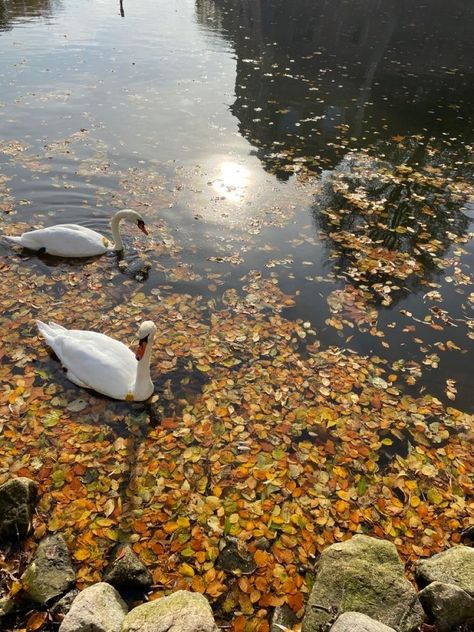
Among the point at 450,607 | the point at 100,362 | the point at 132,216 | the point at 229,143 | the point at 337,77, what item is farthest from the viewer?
the point at 337,77

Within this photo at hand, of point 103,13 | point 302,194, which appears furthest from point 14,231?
point 103,13

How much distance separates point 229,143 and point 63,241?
8.79m

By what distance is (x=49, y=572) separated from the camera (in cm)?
445

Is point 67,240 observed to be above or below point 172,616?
above

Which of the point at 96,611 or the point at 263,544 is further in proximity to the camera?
the point at 263,544

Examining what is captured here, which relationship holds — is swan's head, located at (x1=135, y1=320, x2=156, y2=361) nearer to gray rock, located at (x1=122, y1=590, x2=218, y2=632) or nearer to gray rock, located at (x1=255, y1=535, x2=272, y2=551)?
gray rock, located at (x1=255, y1=535, x2=272, y2=551)

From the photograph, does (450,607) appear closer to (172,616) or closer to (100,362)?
(172,616)

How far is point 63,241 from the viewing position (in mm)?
9023

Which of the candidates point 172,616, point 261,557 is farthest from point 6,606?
point 261,557

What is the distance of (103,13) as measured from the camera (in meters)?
36.4

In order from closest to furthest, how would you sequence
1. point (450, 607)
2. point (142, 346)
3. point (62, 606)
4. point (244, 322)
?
point (450, 607)
point (62, 606)
point (142, 346)
point (244, 322)

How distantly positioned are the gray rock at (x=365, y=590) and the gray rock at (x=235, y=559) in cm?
77

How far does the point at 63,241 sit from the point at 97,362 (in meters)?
3.86

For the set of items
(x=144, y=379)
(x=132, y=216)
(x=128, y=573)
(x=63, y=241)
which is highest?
(x=132, y=216)
